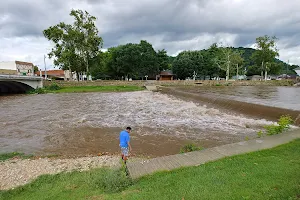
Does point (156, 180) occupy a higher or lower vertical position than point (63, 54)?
lower

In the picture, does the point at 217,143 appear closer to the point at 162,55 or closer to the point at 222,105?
→ the point at 222,105

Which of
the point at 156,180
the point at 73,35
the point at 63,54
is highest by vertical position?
the point at 73,35

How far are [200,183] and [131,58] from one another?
62023mm

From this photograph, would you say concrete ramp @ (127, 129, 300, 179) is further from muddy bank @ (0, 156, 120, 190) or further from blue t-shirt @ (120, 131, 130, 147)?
muddy bank @ (0, 156, 120, 190)

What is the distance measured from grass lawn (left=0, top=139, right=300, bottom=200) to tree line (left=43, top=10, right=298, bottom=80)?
50.0 m

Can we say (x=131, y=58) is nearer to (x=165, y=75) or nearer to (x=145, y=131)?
(x=165, y=75)

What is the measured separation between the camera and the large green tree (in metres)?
52.0

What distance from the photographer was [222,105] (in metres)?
19.9

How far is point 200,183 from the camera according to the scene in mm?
4613

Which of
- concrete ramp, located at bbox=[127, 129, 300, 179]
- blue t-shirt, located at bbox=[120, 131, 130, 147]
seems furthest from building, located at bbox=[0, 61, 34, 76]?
concrete ramp, located at bbox=[127, 129, 300, 179]

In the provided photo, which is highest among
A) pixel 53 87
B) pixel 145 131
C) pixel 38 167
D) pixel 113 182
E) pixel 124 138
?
pixel 124 138

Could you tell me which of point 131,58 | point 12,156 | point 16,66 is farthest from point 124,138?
point 16,66

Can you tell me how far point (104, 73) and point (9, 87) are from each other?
32.5m

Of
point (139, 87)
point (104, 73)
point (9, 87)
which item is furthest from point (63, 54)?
point (104, 73)
